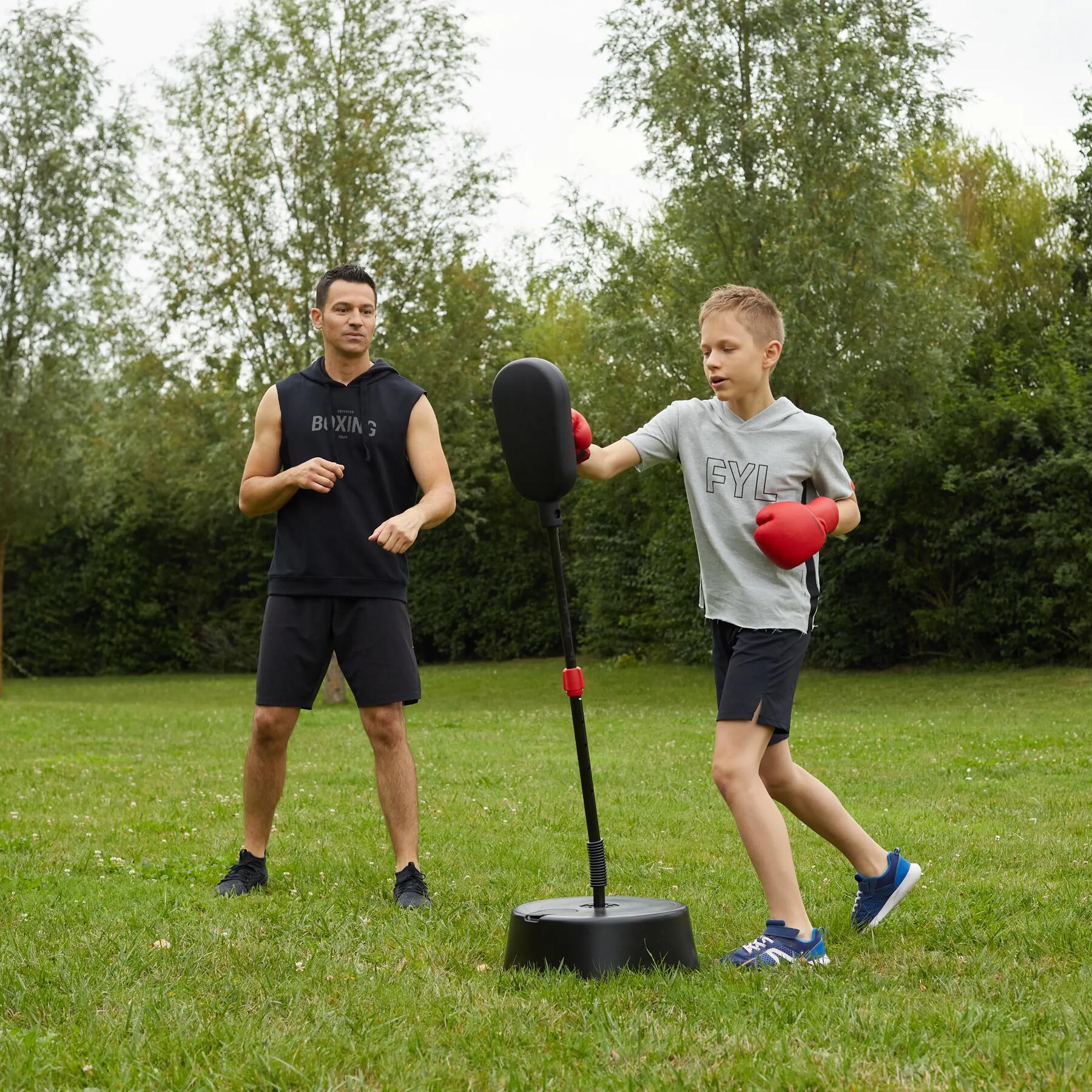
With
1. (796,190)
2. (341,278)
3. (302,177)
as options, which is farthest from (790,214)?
(341,278)

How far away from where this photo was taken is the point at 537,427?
3.63m

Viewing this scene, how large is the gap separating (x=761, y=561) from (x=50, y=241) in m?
17.3

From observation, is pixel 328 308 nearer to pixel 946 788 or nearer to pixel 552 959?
pixel 552 959

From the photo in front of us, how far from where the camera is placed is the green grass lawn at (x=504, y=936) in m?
2.77

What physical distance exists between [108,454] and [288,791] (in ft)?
46.6

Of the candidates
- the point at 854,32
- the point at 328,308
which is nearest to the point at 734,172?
the point at 854,32

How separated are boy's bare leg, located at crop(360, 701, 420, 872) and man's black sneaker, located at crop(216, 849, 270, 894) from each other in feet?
1.69

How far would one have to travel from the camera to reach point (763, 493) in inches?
153

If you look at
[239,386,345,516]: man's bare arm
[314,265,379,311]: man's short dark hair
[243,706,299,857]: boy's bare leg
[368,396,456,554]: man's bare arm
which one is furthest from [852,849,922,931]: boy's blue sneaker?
[314,265,379,311]: man's short dark hair

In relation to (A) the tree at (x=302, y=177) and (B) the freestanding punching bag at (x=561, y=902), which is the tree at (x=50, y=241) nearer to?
(A) the tree at (x=302, y=177)

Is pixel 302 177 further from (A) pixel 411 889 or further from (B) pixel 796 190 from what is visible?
(A) pixel 411 889

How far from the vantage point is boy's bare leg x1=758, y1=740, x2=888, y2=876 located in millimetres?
A: 3963

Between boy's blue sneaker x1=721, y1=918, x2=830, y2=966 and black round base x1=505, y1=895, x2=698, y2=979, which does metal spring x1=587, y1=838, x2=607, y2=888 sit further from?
boy's blue sneaker x1=721, y1=918, x2=830, y2=966

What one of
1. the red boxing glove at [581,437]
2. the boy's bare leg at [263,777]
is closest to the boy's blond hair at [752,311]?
the red boxing glove at [581,437]
